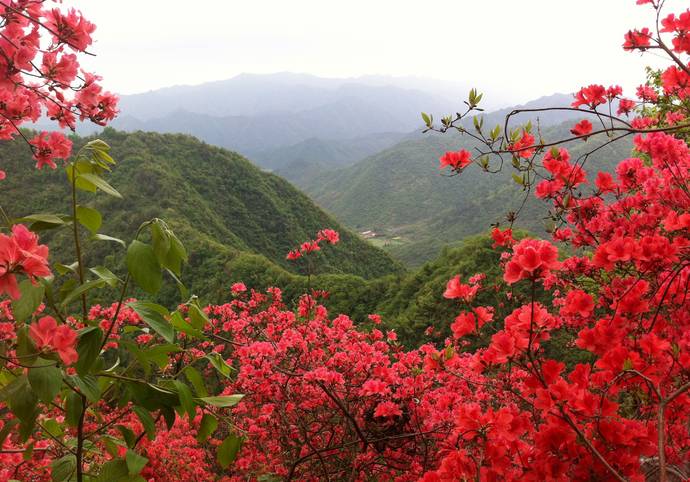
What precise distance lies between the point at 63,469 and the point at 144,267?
831mm

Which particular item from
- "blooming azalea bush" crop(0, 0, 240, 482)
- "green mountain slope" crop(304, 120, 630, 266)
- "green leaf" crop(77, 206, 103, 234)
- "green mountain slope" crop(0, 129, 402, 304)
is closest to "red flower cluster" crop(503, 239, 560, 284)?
"blooming azalea bush" crop(0, 0, 240, 482)

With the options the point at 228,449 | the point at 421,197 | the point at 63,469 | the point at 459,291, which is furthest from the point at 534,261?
the point at 421,197

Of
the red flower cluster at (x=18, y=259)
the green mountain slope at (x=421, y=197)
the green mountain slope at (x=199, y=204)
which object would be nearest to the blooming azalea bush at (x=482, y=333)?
the red flower cluster at (x=18, y=259)

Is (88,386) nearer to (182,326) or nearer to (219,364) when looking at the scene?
(182,326)

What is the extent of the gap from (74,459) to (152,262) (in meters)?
0.86

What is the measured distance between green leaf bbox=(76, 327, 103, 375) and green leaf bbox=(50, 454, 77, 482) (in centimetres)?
54

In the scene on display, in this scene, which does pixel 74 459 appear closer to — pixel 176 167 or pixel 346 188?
pixel 176 167

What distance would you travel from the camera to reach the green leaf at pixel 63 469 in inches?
57.8

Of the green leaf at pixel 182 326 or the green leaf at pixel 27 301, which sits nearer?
the green leaf at pixel 27 301

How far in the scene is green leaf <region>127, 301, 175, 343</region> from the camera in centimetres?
131

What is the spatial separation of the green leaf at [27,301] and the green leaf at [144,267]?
231 mm

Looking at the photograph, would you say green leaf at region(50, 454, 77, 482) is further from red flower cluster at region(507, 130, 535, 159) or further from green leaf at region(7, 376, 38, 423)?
red flower cluster at region(507, 130, 535, 159)

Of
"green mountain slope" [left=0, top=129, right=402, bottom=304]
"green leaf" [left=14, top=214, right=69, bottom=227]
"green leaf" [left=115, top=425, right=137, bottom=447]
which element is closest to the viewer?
"green leaf" [left=14, top=214, right=69, bottom=227]

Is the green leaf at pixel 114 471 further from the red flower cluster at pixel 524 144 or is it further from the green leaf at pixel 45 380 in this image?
the red flower cluster at pixel 524 144
